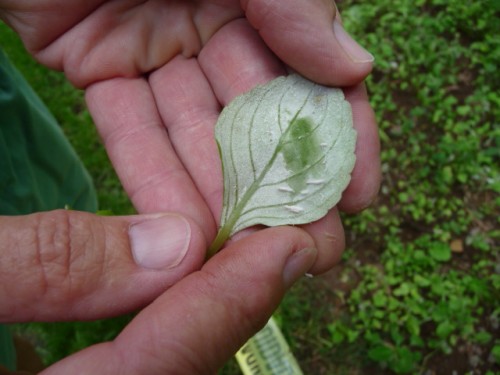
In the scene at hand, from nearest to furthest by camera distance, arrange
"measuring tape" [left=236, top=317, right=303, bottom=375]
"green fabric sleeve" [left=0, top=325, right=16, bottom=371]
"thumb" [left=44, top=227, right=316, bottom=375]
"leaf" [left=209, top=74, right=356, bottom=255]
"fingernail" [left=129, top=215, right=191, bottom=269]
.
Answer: "thumb" [left=44, top=227, right=316, bottom=375]
"fingernail" [left=129, top=215, right=191, bottom=269]
"leaf" [left=209, top=74, right=356, bottom=255]
"green fabric sleeve" [left=0, top=325, right=16, bottom=371]
"measuring tape" [left=236, top=317, right=303, bottom=375]

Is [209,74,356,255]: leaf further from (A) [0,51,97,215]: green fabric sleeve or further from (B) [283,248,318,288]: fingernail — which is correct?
(A) [0,51,97,215]: green fabric sleeve

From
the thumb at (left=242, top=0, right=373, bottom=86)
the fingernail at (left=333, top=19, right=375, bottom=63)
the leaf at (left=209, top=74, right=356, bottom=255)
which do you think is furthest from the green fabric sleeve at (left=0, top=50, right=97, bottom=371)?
the fingernail at (left=333, top=19, right=375, bottom=63)

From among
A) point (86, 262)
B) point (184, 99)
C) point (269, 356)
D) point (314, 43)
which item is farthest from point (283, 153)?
point (269, 356)

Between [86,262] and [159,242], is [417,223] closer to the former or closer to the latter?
[159,242]

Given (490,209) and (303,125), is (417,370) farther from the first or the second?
(303,125)

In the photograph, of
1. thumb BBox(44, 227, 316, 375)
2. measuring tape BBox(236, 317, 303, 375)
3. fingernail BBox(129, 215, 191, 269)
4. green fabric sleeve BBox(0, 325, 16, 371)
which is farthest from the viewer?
measuring tape BBox(236, 317, 303, 375)

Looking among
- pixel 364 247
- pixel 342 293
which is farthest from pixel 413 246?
pixel 342 293

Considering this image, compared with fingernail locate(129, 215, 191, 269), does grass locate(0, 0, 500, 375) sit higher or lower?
lower

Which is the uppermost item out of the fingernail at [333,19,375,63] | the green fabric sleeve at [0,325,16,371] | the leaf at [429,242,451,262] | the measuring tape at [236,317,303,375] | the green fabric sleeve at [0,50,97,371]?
the fingernail at [333,19,375,63]
